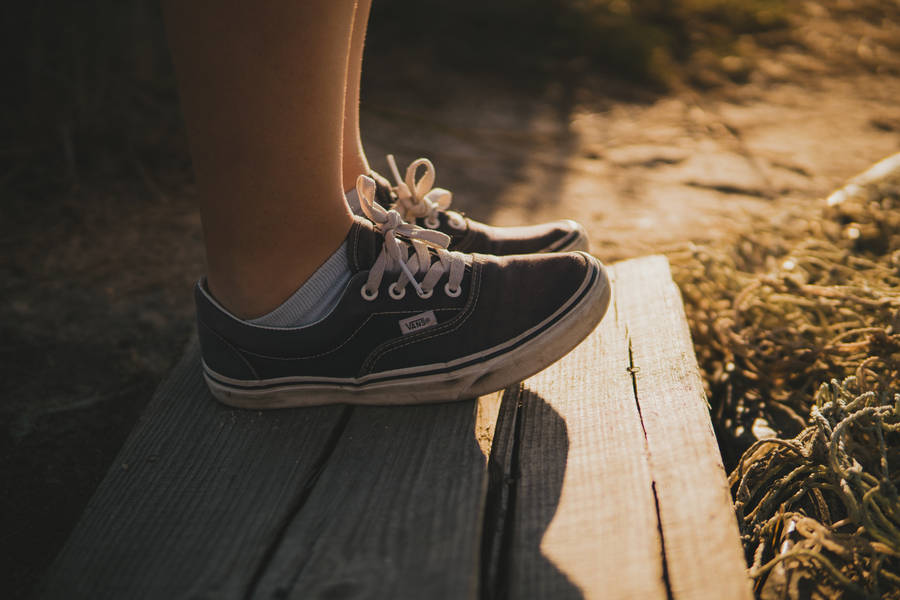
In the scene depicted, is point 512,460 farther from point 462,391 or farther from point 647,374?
point 647,374

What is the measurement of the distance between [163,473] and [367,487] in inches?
12.0

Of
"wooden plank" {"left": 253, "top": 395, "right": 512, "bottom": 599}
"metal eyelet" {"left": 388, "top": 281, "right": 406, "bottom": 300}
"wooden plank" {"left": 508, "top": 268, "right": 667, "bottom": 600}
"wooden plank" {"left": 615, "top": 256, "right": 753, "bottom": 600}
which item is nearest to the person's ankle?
"metal eyelet" {"left": 388, "top": 281, "right": 406, "bottom": 300}

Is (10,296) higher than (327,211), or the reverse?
(327,211)

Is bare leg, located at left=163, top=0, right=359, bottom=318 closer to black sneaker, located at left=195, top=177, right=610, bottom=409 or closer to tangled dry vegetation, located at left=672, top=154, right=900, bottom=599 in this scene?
black sneaker, located at left=195, top=177, right=610, bottom=409

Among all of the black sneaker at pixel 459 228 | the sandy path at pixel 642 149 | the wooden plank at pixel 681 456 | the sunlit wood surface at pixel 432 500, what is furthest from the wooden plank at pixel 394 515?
the sandy path at pixel 642 149

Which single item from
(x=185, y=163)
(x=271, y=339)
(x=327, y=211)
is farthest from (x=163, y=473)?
(x=185, y=163)

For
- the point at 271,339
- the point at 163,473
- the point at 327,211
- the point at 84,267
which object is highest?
the point at 327,211

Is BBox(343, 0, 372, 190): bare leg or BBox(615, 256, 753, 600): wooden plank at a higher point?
BBox(343, 0, 372, 190): bare leg

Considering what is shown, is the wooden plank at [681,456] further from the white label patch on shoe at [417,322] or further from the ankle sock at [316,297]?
the ankle sock at [316,297]

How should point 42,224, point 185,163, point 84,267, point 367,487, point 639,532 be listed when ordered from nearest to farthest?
point 639,532 → point 367,487 → point 84,267 → point 42,224 → point 185,163

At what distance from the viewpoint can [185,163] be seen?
237cm

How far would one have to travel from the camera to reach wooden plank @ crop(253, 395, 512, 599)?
0.79 meters

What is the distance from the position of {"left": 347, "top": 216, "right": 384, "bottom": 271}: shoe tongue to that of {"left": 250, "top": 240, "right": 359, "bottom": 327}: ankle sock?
1 centimetres

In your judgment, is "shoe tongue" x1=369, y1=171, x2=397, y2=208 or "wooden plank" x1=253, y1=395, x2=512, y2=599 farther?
"shoe tongue" x1=369, y1=171, x2=397, y2=208
